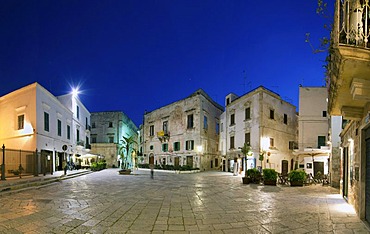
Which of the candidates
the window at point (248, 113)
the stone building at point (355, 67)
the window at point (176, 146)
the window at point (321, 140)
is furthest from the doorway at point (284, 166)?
the stone building at point (355, 67)

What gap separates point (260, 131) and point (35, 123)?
1966 cm

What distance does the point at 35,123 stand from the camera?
813 inches

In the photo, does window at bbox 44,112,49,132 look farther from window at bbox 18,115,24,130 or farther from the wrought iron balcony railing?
the wrought iron balcony railing

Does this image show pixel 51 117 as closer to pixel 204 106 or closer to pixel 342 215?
pixel 204 106

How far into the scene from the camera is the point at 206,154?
109 feet

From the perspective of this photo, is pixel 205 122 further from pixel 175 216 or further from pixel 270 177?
pixel 175 216

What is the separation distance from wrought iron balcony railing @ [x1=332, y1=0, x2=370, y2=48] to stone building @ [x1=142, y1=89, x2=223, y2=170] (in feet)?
90.6

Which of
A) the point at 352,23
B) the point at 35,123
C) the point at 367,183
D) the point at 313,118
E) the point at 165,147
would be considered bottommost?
the point at 165,147

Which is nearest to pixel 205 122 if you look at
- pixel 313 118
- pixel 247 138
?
pixel 247 138

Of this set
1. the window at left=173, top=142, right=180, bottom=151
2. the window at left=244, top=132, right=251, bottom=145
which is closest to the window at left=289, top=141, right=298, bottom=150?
the window at left=244, top=132, right=251, bottom=145

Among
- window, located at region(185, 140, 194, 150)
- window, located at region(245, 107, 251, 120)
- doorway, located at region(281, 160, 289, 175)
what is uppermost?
window, located at region(245, 107, 251, 120)

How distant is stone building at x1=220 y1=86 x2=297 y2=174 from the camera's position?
2566 cm

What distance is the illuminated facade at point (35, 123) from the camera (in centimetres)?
2083

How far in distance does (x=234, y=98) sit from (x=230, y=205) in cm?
2517
